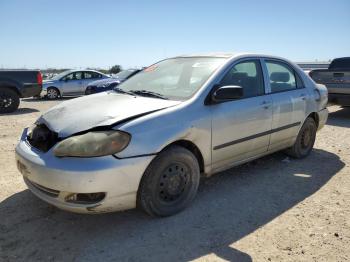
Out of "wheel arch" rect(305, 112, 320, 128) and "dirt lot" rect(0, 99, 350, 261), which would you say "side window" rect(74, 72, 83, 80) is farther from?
"wheel arch" rect(305, 112, 320, 128)

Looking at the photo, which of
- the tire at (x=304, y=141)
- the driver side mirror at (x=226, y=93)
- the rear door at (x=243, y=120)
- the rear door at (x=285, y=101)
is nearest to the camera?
the driver side mirror at (x=226, y=93)

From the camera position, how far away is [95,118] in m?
3.37

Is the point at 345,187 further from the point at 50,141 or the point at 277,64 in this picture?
the point at 50,141

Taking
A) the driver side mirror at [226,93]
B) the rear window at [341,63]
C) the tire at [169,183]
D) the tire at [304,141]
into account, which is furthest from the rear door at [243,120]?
the rear window at [341,63]

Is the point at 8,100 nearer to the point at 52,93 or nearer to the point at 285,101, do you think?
the point at 52,93

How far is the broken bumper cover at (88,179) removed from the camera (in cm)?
299

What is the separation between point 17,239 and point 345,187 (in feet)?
12.5

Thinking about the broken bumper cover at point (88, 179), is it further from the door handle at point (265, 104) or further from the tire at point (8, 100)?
the tire at point (8, 100)

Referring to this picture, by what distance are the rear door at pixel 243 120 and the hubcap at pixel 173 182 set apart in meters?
0.46

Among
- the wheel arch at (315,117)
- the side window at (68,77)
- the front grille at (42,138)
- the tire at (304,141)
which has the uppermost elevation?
the side window at (68,77)

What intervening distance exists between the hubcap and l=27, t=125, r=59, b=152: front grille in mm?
1082

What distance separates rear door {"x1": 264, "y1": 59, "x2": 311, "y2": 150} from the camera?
479 centimetres

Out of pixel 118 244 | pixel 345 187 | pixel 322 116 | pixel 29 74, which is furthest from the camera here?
pixel 29 74

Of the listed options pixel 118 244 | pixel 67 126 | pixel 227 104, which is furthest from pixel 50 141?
pixel 227 104
